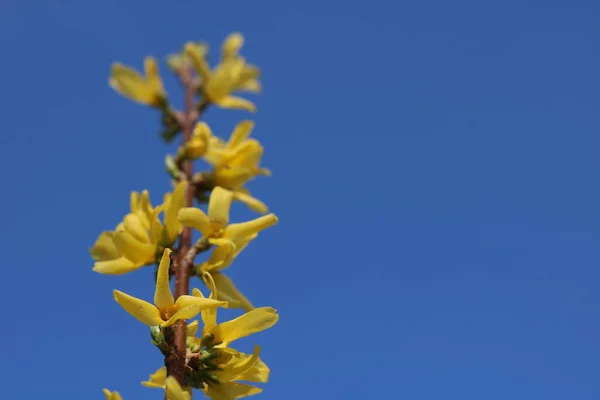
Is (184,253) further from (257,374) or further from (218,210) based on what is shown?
(257,374)

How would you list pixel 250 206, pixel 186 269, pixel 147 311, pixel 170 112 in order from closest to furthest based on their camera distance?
1. pixel 147 311
2. pixel 186 269
3. pixel 250 206
4. pixel 170 112

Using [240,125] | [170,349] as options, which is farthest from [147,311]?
[240,125]

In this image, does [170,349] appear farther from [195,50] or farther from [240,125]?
[195,50]

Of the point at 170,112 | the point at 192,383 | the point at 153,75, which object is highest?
the point at 153,75

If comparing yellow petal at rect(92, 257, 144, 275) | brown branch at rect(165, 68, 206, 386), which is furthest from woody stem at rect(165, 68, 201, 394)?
yellow petal at rect(92, 257, 144, 275)

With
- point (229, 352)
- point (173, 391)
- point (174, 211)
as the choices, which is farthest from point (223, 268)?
point (173, 391)

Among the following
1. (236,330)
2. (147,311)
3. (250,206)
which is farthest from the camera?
(250,206)

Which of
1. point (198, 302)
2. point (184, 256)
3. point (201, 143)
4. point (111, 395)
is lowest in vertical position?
point (111, 395)
